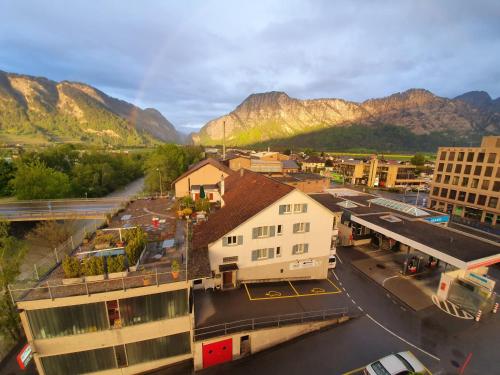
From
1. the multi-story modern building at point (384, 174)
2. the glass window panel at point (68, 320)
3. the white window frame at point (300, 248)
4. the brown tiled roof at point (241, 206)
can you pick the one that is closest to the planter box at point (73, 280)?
the glass window panel at point (68, 320)

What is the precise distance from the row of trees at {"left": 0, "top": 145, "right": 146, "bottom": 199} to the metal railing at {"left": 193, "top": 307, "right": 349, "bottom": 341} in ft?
189

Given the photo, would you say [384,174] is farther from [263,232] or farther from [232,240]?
[232,240]

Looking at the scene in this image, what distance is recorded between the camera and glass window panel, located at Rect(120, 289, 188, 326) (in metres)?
13.9

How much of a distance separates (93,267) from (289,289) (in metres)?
16.6

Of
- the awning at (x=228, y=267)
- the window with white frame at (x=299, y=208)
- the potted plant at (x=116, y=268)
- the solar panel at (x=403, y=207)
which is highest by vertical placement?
the window with white frame at (x=299, y=208)

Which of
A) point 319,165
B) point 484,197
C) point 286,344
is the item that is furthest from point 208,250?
point 319,165

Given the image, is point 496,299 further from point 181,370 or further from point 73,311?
point 73,311

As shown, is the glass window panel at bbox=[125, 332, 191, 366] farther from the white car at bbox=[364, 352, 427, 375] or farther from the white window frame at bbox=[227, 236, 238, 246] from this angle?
the white car at bbox=[364, 352, 427, 375]

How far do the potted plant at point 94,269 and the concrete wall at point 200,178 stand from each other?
34526 mm

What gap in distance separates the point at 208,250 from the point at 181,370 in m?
8.52

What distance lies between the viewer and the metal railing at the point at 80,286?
1261 centimetres

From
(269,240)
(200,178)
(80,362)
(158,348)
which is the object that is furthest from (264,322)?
(200,178)

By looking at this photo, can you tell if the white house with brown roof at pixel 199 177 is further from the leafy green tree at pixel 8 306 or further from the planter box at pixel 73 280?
the planter box at pixel 73 280

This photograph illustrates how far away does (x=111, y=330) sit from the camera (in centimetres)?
1388
